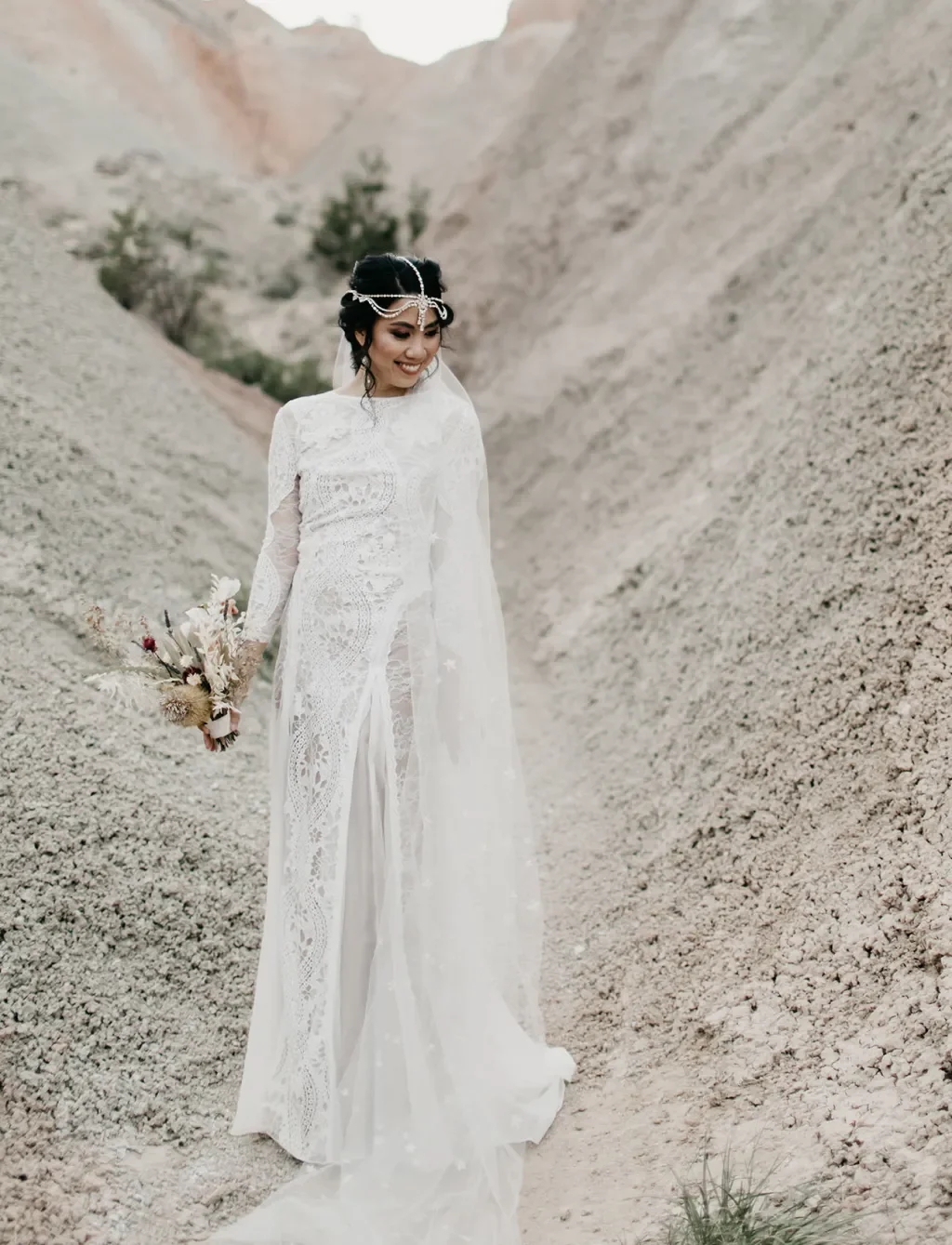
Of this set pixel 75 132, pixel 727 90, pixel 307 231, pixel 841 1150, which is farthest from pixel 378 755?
pixel 75 132

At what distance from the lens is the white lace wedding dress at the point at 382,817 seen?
2785mm

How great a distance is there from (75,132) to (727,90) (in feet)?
35.3

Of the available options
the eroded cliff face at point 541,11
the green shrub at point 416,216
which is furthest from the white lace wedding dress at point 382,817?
the eroded cliff face at point 541,11

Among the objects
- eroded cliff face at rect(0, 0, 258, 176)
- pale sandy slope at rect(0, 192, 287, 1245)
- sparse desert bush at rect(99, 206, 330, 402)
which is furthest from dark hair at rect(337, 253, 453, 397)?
eroded cliff face at rect(0, 0, 258, 176)

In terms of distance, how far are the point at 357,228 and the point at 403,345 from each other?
569 inches

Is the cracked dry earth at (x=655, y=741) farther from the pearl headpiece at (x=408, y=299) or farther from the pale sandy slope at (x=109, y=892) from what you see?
the pearl headpiece at (x=408, y=299)

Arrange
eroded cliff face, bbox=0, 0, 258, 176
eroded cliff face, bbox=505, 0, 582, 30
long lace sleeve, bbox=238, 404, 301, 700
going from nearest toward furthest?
long lace sleeve, bbox=238, 404, 301, 700 < eroded cliff face, bbox=0, 0, 258, 176 < eroded cliff face, bbox=505, 0, 582, 30

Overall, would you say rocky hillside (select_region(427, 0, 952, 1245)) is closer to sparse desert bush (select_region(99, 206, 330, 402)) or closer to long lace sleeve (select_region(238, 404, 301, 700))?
long lace sleeve (select_region(238, 404, 301, 700))

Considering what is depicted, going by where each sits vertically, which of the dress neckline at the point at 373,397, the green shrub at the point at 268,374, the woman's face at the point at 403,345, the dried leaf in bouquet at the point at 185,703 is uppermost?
the woman's face at the point at 403,345

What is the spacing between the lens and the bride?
279cm

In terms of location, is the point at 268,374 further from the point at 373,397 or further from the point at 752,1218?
the point at 752,1218

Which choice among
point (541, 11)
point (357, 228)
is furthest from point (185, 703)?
point (541, 11)

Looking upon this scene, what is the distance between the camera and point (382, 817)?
9.37 feet

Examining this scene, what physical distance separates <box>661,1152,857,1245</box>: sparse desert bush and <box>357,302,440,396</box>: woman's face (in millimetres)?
1801
